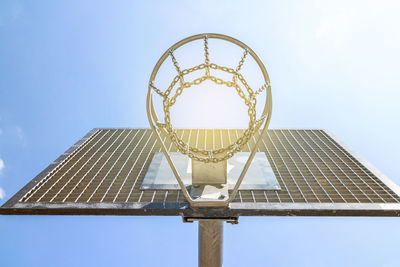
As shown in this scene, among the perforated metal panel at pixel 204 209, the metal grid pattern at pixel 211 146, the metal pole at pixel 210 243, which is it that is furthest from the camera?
the metal pole at pixel 210 243

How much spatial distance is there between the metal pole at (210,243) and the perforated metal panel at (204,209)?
874 mm

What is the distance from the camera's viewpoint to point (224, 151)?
476 centimetres

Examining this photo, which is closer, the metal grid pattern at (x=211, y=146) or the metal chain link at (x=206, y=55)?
the metal chain link at (x=206, y=55)

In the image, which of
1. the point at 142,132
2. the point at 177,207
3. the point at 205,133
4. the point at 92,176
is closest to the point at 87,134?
the point at 142,132

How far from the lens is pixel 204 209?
16.2 feet

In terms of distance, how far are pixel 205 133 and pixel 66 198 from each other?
4.06 metres

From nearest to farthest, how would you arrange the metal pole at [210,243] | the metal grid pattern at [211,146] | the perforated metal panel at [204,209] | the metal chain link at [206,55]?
the metal chain link at [206,55]
the perforated metal panel at [204,209]
the metal grid pattern at [211,146]
the metal pole at [210,243]

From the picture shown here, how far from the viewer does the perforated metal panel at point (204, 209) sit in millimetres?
5180

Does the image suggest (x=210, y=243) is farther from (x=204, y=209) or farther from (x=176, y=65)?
(x=176, y=65)

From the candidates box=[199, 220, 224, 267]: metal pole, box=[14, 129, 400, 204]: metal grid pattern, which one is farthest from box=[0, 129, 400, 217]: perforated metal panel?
box=[199, 220, 224, 267]: metal pole

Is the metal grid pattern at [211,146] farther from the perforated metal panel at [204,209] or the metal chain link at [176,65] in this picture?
the metal chain link at [176,65]

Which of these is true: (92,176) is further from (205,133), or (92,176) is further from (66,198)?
(205,133)

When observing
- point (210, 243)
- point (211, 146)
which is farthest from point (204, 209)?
point (211, 146)

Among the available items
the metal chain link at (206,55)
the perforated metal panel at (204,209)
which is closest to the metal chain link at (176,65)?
the metal chain link at (206,55)
